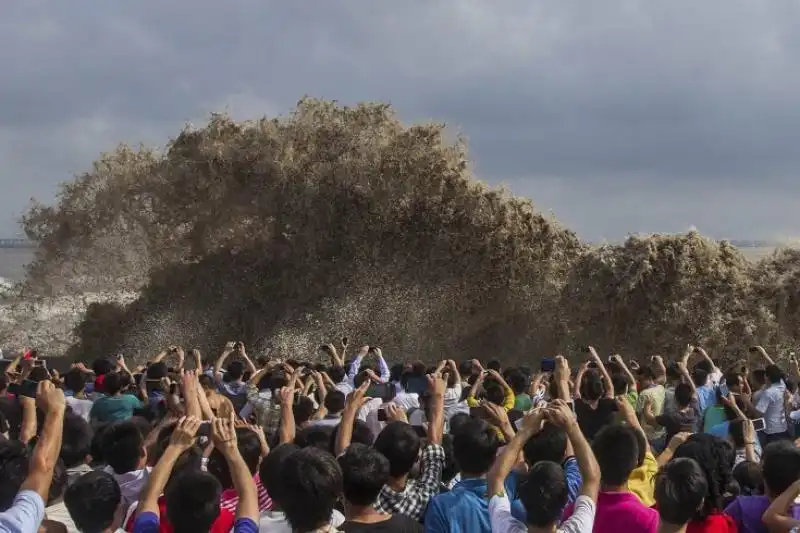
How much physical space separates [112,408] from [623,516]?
4944 mm

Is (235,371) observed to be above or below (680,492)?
below

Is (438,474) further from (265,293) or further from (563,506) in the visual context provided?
(265,293)

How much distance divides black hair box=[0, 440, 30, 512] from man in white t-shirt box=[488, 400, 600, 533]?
2.01m

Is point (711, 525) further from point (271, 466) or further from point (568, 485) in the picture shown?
point (271, 466)

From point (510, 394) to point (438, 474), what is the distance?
3487 millimetres

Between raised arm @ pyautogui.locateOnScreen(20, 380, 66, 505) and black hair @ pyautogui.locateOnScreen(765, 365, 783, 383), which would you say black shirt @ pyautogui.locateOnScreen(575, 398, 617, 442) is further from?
raised arm @ pyautogui.locateOnScreen(20, 380, 66, 505)

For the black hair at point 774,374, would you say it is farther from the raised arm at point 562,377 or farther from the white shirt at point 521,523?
the white shirt at point 521,523

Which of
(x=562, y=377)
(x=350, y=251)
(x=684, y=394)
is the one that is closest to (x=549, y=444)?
(x=562, y=377)

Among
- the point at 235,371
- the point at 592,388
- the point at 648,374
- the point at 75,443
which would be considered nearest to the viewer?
the point at 75,443

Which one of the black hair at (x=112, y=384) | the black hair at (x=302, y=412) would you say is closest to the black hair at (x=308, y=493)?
the black hair at (x=302, y=412)

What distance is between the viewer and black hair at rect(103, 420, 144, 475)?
4824 millimetres

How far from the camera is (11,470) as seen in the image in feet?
12.9

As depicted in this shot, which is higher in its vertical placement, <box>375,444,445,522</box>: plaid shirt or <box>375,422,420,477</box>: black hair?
<box>375,422,420,477</box>: black hair

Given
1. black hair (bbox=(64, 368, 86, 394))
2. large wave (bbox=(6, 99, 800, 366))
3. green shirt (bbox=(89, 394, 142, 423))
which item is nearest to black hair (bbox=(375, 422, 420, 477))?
green shirt (bbox=(89, 394, 142, 423))
